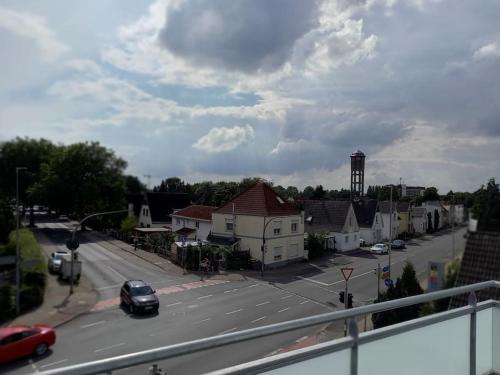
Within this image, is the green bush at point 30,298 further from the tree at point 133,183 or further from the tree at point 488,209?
the tree at point 488,209

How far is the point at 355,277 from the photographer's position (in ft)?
52.9

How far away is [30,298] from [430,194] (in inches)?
335

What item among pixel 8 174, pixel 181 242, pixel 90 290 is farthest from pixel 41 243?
pixel 181 242

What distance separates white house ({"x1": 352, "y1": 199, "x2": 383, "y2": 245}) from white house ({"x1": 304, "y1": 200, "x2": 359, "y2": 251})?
246 millimetres

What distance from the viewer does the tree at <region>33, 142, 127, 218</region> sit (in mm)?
5539

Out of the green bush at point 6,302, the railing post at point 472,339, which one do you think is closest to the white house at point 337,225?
the green bush at point 6,302

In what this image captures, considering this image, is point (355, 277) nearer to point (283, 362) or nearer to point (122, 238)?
point (122, 238)

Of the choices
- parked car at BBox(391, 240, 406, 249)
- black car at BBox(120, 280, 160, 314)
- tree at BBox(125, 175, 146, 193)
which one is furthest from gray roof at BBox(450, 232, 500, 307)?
black car at BBox(120, 280, 160, 314)

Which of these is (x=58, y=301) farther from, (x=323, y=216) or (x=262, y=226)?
(x=262, y=226)

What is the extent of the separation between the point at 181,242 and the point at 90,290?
10.2m

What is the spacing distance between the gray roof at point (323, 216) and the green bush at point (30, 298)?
11204 millimetres

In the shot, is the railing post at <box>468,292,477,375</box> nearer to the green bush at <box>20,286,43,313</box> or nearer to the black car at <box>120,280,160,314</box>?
the green bush at <box>20,286,43,313</box>

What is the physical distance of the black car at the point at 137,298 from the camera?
13.8 m

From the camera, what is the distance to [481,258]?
657cm
